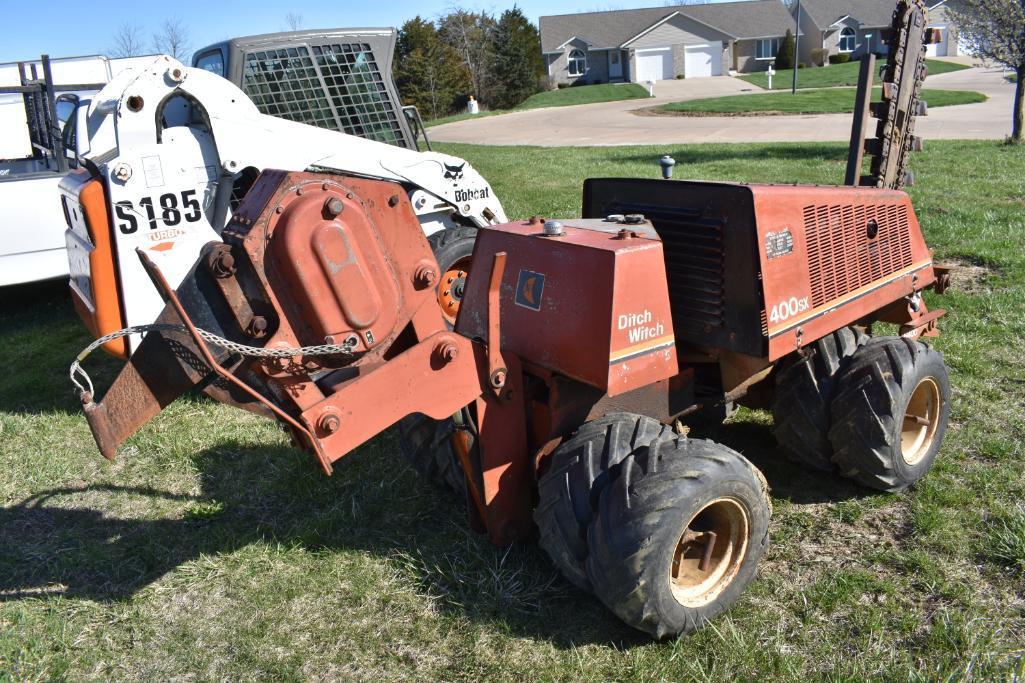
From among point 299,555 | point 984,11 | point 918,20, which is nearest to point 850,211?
point 918,20

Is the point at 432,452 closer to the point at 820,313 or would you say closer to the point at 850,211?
the point at 820,313

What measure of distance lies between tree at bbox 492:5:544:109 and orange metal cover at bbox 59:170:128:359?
36884mm

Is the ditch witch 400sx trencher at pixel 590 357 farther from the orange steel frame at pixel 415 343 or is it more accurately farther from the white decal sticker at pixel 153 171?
the white decal sticker at pixel 153 171

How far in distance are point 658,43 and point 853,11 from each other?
14.4 meters

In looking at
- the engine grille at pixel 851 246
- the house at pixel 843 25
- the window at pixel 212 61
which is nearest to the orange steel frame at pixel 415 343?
the engine grille at pixel 851 246

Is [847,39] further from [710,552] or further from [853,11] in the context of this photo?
[710,552]

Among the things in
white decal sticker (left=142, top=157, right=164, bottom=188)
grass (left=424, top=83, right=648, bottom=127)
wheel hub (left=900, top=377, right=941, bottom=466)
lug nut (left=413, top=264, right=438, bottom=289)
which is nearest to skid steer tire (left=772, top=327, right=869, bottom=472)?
wheel hub (left=900, top=377, right=941, bottom=466)

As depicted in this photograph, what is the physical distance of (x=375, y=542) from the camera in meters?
4.03

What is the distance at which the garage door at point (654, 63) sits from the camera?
178ft

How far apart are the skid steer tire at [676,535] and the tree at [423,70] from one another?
33.3 meters

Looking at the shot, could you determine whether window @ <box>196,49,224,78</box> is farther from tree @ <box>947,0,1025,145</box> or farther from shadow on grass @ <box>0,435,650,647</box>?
tree @ <box>947,0,1025,145</box>

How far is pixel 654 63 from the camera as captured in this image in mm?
54469

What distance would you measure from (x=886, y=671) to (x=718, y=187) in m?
2.01

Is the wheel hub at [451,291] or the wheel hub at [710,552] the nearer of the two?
the wheel hub at [710,552]
